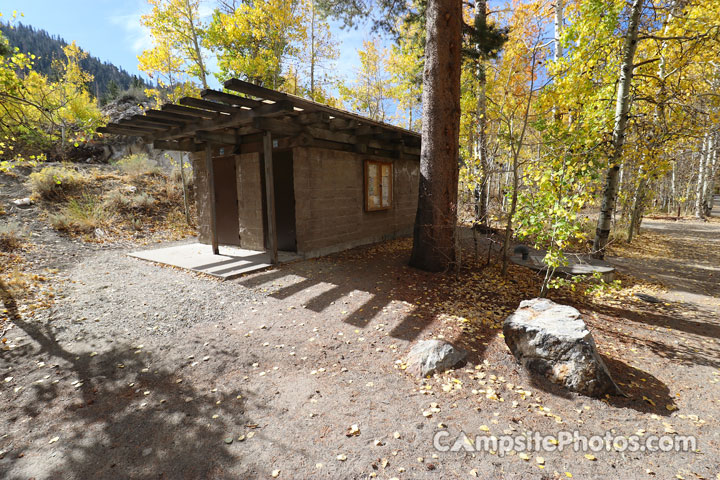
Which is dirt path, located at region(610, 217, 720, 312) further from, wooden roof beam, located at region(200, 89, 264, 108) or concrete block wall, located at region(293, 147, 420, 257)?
wooden roof beam, located at region(200, 89, 264, 108)

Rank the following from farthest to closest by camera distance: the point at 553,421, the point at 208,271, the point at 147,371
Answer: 1. the point at 208,271
2. the point at 147,371
3. the point at 553,421

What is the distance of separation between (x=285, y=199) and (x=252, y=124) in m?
1.90

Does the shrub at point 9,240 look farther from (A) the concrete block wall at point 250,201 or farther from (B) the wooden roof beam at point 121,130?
(A) the concrete block wall at point 250,201

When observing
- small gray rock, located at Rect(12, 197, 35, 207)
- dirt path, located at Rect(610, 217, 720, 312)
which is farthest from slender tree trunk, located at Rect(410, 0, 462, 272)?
small gray rock, located at Rect(12, 197, 35, 207)

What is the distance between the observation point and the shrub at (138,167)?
14086mm

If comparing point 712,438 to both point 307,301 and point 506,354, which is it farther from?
point 307,301

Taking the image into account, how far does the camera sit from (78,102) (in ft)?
68.0

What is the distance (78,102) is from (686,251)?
32.0m

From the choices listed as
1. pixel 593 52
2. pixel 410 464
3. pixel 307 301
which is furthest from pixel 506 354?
Result: pixel 593 52

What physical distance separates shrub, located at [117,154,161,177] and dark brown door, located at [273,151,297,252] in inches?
421

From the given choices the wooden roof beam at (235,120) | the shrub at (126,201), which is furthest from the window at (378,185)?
the shrub at (126,201)

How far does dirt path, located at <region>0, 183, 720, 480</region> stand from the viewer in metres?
2.07

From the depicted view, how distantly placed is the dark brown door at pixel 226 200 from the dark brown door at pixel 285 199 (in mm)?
1325

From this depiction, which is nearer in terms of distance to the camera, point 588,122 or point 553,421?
point 553,421
